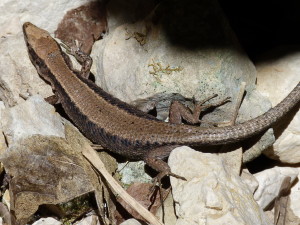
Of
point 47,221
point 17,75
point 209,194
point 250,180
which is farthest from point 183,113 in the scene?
point 17,75

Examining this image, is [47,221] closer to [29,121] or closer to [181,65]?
[29,121]

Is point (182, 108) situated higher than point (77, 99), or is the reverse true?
point (77, 99)

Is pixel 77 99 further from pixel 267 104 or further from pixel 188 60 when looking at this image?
pixel 267 104

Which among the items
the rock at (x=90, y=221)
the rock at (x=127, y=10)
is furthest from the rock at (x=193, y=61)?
the rock at (x=90, y=221)

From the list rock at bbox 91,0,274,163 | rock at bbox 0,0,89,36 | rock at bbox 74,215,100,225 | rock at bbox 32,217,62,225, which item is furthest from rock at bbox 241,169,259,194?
rock at bbox 0,0,89,36

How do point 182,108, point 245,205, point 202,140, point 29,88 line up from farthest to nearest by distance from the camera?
1. point 29,88
2. point 182,108
3. point 202,140
4. point 245,205

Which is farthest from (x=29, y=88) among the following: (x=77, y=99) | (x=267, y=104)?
(x=267, y=104)

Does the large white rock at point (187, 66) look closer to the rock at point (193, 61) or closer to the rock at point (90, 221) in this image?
the rock at point (193, 61)
